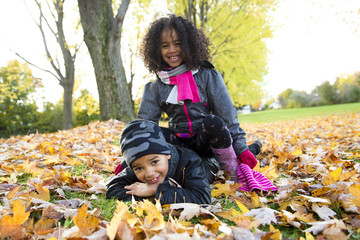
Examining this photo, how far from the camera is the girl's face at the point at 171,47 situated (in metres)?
2.35

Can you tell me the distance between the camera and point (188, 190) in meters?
1.62

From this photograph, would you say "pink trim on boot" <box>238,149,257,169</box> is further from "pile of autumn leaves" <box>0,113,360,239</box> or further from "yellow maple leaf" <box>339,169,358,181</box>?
"yellow maple leaf" <box>339,169,358,181</box>

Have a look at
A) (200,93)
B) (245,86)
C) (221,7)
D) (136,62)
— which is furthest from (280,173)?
(245,86)

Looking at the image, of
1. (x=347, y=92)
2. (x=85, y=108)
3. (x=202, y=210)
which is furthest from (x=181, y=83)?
(x=347, y=92)

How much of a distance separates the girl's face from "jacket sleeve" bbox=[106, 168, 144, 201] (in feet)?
3.80

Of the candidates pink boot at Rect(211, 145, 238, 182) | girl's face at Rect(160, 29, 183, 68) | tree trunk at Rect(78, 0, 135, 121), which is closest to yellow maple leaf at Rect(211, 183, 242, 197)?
pink boot at Rect(211, 145, 238, 182)

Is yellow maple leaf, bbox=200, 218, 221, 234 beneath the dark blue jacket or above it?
beneath

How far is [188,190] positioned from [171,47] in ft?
4.59

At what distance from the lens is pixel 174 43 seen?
7.74ft

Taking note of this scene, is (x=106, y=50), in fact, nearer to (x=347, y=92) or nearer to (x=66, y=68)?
(x=66, y=68)

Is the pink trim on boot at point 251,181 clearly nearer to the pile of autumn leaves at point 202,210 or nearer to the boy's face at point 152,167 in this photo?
the pile of autumn leaves at point 202,210

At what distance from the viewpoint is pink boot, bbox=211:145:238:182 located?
212cm

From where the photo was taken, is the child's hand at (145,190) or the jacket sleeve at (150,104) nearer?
the child's hand at (145,190)

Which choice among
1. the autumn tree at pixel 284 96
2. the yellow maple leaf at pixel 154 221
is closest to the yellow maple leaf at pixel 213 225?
the yellow maple leaf at pixel 154 221
